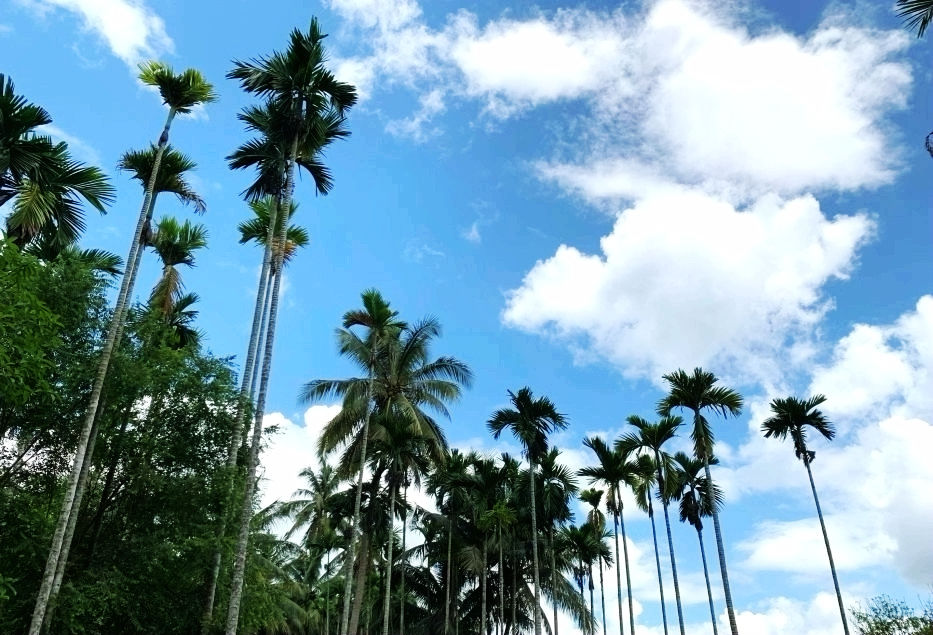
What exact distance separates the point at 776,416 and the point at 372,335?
21.1 metres

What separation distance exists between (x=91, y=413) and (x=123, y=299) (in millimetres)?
3214

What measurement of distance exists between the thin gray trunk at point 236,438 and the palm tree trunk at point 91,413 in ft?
11.8

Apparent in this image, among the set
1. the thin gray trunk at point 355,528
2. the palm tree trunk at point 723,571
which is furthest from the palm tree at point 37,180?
the palm tree trunk at point 723,571

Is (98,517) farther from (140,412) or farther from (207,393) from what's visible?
(207,393)

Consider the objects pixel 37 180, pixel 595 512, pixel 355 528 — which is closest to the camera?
pixel 37 180

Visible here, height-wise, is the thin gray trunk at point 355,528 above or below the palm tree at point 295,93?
below

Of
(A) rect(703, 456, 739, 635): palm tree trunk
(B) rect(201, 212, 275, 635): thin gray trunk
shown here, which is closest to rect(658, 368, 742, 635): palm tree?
(A) rect(703, 456, 739, 635): palm tree trunk

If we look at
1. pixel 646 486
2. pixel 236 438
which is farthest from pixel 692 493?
pixel 236 438

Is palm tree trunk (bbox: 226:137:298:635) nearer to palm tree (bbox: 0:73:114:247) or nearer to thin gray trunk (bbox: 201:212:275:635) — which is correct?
thin gray trunk (bbox: 201:212:275:635)

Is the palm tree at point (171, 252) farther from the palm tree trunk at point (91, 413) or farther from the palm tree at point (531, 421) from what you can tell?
the palm tree at point (531, 421)

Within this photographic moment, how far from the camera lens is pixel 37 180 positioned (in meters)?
13.4

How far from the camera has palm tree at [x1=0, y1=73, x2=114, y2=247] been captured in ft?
40.9

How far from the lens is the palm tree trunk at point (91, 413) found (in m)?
13.7

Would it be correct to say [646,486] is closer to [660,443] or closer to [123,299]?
[660,443]
